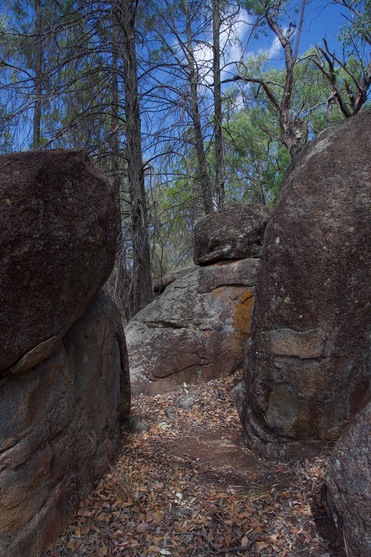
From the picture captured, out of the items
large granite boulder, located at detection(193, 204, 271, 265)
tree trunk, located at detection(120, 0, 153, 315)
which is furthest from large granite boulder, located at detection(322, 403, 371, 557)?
tree trunk, located at detection(120, 0, 153, 315)

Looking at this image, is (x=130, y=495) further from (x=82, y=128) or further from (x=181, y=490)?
(x=82, y=128)

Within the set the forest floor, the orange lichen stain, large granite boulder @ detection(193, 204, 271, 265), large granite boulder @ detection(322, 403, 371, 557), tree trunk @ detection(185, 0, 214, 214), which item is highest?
Answer: tree trunk @ detection(185, 0, 214, 214)

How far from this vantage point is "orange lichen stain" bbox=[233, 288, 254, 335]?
19.9 ft

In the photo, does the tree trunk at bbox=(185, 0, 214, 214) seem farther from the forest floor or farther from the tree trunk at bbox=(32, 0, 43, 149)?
the forest floor

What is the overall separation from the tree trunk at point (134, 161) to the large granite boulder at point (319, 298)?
3.79 meters

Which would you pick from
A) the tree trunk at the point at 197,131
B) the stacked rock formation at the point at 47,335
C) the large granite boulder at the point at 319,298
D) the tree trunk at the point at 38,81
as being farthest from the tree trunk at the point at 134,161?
the stacked rock formation at the point at 47,335

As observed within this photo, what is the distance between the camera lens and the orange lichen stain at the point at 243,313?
608 cm

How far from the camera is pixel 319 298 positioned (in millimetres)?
3557

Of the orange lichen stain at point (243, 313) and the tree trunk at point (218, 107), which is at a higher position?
the tree trunk at point (218, 107)

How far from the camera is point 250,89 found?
1098cm

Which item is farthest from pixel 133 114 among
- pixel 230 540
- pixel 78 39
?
pixel 230 540

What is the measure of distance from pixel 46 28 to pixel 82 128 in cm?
139

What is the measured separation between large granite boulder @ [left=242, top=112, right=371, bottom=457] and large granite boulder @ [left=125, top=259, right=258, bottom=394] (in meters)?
2.19

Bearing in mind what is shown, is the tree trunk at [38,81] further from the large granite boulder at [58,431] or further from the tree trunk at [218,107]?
the large granite boulder at [58,431]
